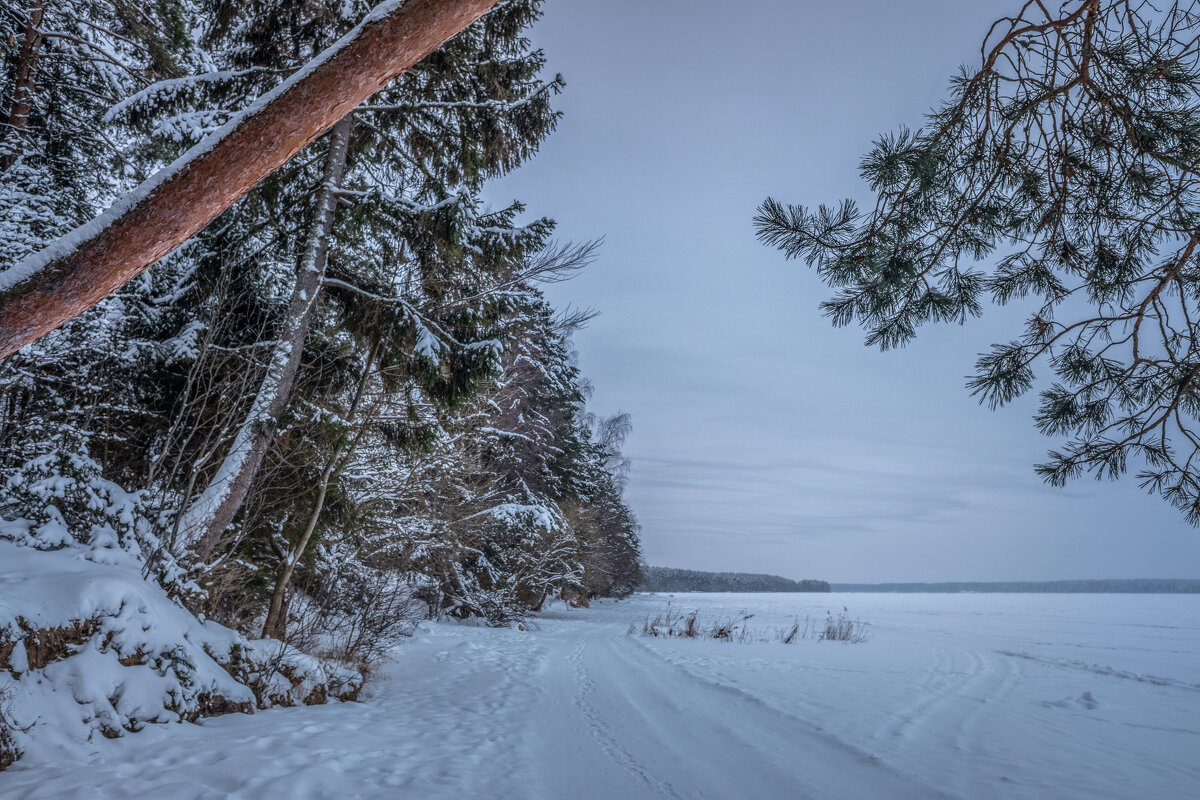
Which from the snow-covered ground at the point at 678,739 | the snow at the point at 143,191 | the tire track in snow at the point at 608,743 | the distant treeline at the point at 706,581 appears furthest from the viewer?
the distant treeline at the point at 706,581

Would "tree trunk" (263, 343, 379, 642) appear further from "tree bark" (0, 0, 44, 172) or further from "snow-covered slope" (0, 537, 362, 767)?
"tree bark" (0, 0, 44, 172)

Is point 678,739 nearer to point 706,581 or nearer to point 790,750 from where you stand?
point 790,750

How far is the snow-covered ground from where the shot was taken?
3.11m

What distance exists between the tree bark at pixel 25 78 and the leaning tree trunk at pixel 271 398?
11.0ft

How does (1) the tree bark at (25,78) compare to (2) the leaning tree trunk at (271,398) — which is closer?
(2) the leaning tree trunk at (271,398)

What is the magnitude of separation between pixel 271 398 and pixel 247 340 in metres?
1.85

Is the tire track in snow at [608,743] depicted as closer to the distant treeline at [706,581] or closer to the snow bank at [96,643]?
the snow bank at [96,643]

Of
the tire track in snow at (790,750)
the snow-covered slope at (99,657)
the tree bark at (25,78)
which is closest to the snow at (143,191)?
the snow-covered slope at (99,657)

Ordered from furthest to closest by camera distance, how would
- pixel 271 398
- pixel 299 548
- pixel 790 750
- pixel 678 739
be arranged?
pixel 299 548
pixel 271 398
pixel 678 739
pixel 790 750

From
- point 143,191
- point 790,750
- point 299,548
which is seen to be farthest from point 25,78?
point 790,750

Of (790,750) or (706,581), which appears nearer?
(790,750)

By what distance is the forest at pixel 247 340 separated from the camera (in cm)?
459

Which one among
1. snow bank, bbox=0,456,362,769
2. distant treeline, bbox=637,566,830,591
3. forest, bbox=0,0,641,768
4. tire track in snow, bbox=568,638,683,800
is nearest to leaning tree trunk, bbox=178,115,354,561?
forest, bbox=0,0,641,768

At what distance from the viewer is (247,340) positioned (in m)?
6.92
